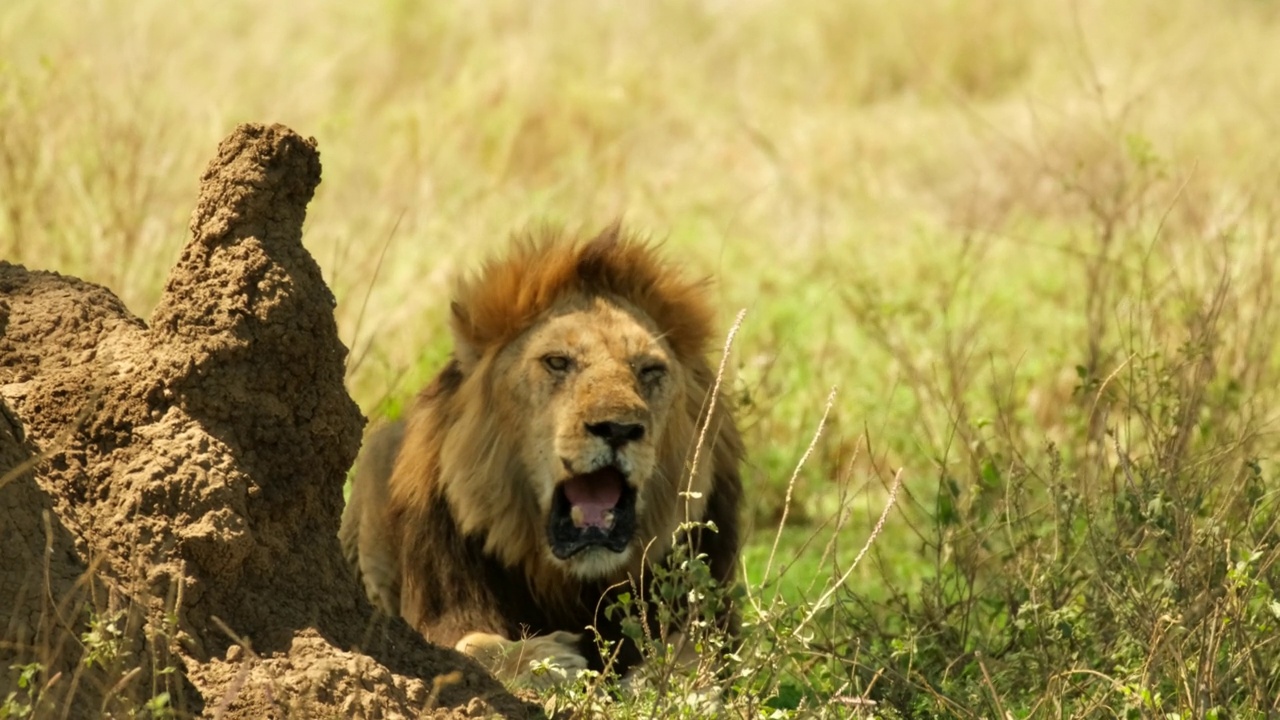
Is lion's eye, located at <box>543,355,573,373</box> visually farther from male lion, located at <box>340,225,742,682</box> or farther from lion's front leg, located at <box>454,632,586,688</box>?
lion's front leg, located at <box>454,632,586,688</box>

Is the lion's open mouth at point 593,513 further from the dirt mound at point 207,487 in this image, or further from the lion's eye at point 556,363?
the dirt mound at point 207,487

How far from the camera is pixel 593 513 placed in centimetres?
516

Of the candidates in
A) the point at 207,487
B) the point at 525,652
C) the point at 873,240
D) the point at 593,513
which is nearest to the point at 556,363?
the point at 593,513

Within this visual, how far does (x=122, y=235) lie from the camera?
8078 millimetres

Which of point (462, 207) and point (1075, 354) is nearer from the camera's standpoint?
point (1075, 354)

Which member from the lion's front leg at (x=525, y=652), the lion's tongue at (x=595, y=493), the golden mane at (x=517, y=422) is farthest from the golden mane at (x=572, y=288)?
the lion's front leg at (x=525, y=652)

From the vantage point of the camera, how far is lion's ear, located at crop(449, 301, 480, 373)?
18.0 feet

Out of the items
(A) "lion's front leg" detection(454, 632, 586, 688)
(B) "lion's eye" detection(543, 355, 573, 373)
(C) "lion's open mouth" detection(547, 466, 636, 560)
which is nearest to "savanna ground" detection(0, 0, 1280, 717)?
(C) "lion's open mouth" detection(547, 466, 636, 560)

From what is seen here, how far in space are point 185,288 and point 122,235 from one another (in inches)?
180

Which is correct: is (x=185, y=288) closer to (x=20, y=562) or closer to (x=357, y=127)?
(x=20, y=562)

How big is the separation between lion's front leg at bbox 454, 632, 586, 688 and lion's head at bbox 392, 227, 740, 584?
0.23 meters

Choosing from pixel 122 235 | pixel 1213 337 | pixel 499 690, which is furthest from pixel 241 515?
pixel 122 235

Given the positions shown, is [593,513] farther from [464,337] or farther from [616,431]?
[464,337]

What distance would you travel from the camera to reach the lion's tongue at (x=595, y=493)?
203 inches
